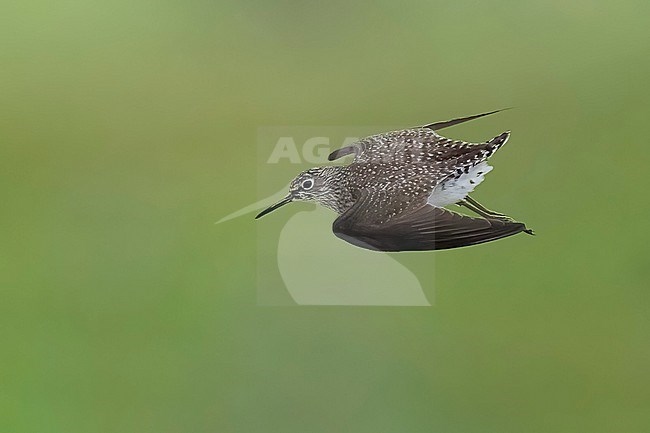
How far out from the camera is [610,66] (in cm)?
127

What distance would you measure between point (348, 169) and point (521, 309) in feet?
1.81

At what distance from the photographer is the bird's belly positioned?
1268 millimetres

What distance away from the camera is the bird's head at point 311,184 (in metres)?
1.28

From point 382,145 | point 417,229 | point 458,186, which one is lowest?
point 417,229

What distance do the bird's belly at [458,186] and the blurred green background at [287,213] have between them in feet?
0.13

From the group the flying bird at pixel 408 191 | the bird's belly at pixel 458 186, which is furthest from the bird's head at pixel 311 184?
the bird's belly at pixel 458 186

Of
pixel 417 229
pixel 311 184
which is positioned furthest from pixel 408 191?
pixel 311 184

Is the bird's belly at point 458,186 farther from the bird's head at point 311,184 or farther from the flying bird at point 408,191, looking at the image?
the bird's head at point 311,184

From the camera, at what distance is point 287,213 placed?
1293mm

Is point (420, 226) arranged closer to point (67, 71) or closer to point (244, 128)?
point (244, 128)

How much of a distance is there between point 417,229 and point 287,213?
0.33 meters

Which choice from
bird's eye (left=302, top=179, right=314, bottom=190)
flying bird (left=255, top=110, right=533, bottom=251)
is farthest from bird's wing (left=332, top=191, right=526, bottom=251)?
bird's eye (left=302, top=179, right=314, bottom=190)

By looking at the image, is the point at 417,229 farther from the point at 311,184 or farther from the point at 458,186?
the point at 311,184

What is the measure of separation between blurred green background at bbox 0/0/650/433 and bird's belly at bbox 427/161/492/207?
40 millimetres
